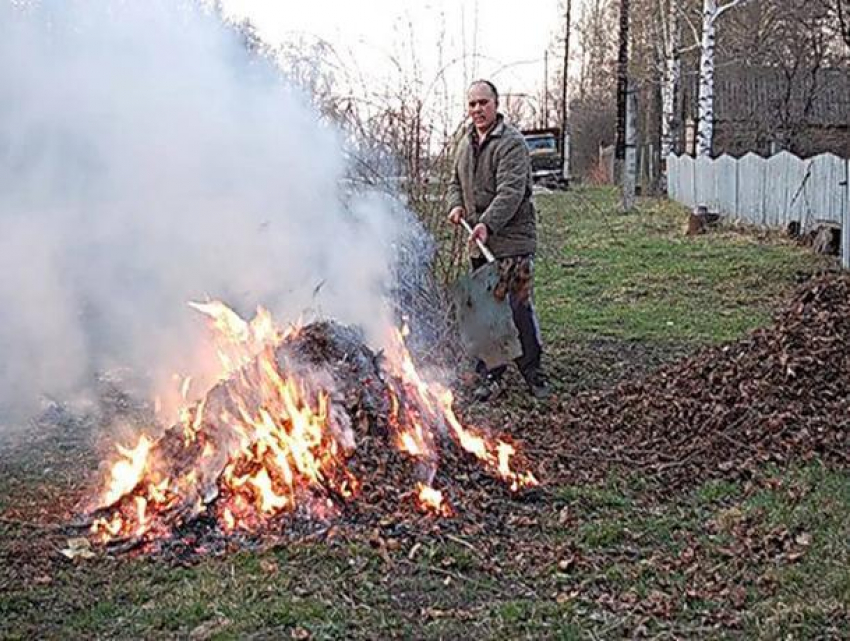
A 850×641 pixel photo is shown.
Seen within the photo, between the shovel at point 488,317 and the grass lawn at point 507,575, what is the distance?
5.76ft

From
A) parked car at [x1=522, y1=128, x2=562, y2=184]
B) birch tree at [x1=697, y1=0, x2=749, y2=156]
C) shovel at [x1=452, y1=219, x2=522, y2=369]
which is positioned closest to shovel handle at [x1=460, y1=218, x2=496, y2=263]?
shovel at [x1=452, y1=219, x2=522, y2=369]

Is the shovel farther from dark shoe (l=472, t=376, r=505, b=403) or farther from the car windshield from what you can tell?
the car windshield

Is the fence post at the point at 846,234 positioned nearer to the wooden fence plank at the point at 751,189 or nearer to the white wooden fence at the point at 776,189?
the white wooden fence at the point at 776,189

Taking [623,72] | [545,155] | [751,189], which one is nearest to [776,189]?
[751,189]

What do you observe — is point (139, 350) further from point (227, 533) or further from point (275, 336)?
point (227, 533)

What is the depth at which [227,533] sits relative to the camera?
170 inches

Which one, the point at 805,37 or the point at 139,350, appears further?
the point at 805,37

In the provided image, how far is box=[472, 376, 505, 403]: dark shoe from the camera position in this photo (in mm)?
6768

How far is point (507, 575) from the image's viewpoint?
395cm

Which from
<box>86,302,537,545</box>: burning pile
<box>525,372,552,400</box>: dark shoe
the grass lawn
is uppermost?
<box>86,302,537,545</box>: burning pile

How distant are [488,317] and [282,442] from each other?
2.40 m

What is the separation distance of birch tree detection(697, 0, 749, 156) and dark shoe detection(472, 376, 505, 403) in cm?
1640

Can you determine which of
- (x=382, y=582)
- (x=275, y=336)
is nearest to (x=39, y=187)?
(x=275, y=336)

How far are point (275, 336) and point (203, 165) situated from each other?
1.08 m
